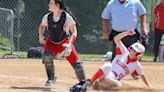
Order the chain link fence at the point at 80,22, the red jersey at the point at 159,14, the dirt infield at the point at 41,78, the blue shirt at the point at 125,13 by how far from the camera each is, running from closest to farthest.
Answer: the dirt infield at the point at 41,78
the blue shirt at the point at 125,13
the red jersey at the point at 159,14
the chain link fence at the point at 80,22

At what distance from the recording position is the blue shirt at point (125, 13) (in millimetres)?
11070

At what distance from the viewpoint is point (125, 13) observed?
36.3 feet

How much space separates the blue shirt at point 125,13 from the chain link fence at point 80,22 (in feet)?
36.2

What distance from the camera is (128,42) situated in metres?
11.1

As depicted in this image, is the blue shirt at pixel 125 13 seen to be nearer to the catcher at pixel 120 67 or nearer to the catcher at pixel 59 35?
the catcher at pixel 59 35

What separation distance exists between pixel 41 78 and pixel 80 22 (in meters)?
12.2

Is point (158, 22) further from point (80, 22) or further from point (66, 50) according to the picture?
point (66, 50)

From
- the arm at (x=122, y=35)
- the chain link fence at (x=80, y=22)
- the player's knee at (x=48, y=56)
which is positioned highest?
the chain link fence at (x=80, y=22)

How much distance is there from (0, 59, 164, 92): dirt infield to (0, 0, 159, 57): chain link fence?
584cm

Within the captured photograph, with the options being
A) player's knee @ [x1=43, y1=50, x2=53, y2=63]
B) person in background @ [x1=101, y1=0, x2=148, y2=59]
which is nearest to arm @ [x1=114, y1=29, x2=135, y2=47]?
player's knee @ [x1=43, y1=50, x2=53, y2=63]

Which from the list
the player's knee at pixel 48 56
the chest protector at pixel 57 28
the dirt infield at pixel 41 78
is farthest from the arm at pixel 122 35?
the player's knee at pixel 48 56

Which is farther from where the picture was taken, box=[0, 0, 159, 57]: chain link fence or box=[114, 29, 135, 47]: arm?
box=[0, 0, 159, 57]: chain link fence

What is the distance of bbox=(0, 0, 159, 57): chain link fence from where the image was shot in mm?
22750

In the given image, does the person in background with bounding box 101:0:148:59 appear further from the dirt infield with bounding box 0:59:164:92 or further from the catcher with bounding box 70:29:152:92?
the catcher with bounding box 70:29:152:92
